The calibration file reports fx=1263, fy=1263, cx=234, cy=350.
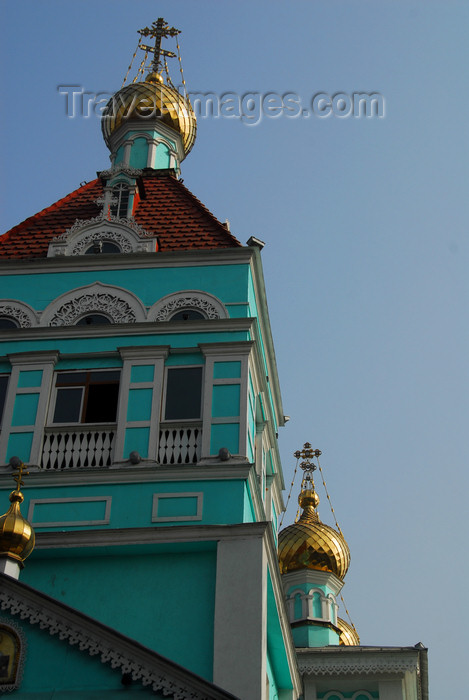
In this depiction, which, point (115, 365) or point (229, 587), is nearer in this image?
point (229, 587)

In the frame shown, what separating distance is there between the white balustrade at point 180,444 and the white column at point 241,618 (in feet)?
→ 5.87

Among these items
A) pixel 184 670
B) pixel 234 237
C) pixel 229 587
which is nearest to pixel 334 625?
pixel 234 237

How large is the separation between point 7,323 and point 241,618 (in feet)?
21.8

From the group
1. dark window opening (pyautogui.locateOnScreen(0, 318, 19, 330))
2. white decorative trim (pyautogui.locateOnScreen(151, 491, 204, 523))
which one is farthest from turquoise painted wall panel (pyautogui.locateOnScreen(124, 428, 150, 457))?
dark window opening (pyautogui.locateOnScreen(0, 318, 19, 330))

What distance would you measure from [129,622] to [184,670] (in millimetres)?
3070

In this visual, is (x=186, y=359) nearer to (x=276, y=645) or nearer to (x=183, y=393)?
(x=183, y=393)

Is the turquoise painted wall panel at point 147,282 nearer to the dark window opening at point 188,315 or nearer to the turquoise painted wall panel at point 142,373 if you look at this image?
the dark window opening at point 188,315

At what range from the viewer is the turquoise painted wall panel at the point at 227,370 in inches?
737

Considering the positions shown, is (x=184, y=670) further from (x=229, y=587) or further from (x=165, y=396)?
(x=165, y=396)

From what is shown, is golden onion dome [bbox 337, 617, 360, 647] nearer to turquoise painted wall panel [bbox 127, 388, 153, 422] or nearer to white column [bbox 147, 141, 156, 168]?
white column [bbox 147, 141, 156, 168]

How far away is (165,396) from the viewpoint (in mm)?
18672

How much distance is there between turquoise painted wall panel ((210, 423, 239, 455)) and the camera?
59.1 feet

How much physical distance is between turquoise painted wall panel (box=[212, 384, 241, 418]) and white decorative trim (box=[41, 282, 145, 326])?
2.01 m

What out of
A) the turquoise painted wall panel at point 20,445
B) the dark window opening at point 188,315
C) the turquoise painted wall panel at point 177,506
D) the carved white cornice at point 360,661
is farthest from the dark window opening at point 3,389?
the carved white cornice at point 360,661
